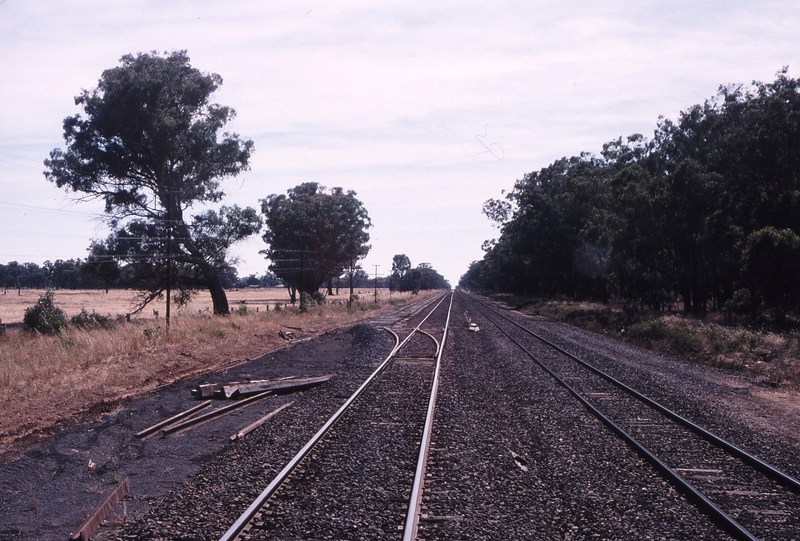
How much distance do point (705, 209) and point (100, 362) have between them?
35.6 metres

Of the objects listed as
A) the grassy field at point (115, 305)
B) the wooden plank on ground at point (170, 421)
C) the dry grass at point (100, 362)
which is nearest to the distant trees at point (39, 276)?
the grassy field at point (115, 305)

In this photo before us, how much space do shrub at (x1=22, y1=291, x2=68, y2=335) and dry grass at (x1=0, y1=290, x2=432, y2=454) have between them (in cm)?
87

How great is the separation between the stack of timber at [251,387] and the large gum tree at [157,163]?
23.2 m

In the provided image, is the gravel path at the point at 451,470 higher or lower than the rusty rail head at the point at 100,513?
lower

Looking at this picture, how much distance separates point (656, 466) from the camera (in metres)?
Result: 7.87

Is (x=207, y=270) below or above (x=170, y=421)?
above

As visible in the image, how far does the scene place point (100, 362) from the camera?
16.9 meters

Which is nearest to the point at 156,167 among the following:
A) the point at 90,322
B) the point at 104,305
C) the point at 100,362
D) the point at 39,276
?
the point at 90,322

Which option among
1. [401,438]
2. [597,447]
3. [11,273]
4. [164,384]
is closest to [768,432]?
[597,447]

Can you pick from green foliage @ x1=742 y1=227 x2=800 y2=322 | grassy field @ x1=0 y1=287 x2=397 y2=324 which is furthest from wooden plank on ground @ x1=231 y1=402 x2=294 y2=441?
green foliage @ x1=742 y1=227 x2=800 y2=322

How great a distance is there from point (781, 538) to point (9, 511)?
7349 mm

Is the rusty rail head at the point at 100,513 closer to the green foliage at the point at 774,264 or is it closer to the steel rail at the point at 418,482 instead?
the steel rail at the point at 418,482

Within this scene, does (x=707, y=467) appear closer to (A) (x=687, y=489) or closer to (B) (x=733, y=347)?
(A) (x=687, y=489)

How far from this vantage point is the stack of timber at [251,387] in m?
13.0
